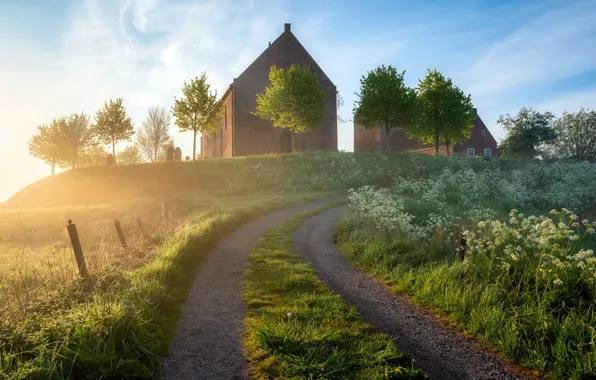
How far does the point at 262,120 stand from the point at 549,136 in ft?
121

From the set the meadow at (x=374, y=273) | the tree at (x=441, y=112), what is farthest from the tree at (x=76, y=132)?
the tree at (x=441, y=112)

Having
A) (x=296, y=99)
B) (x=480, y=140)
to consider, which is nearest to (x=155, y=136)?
(x=296, y=99)

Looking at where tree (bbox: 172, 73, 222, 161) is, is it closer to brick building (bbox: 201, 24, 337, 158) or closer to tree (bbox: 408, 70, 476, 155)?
brick building (bbox: 201, 24, 337, 158)

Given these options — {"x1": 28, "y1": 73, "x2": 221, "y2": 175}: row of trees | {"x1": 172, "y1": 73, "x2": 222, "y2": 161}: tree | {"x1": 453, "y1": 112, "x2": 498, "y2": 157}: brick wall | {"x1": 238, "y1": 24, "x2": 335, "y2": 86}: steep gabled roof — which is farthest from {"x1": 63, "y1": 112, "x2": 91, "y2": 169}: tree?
{"x1": 453, "y1": 112, "x2": 498, "y2": 157}: brick wall

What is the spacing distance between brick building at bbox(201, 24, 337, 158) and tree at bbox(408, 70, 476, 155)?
10.3 metres

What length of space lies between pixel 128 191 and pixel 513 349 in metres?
32.3

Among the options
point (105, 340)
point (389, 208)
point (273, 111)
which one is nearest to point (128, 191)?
point (273, 111)

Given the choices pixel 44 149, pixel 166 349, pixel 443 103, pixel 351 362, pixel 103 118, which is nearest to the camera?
pixel 351 362

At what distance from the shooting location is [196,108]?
37.8m

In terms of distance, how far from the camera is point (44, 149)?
49406 millimetres

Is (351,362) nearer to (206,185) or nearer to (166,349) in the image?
(166,349)

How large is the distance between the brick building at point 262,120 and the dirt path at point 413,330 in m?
32.3

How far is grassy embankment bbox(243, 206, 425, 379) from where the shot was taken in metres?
4.77

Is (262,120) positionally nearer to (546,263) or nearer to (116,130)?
(116,130)
